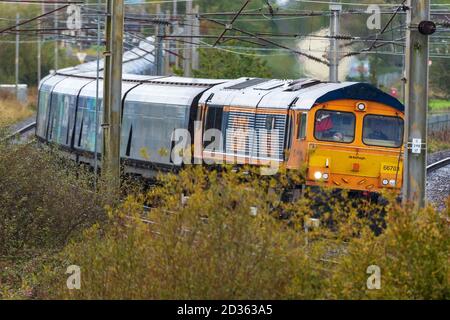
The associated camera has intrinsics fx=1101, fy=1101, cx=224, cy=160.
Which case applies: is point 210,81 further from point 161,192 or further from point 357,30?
point 357,30

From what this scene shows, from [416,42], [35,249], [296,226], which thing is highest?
[416,42]

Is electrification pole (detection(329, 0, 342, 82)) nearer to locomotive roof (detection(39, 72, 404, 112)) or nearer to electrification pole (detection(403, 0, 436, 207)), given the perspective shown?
locomotive roof (detection(39, 72, 404, 112))

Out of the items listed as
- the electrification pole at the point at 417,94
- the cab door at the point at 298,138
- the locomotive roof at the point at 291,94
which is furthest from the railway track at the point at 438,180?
the electrification pole at the point at 417,94

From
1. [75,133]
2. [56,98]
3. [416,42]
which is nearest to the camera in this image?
[416,42]

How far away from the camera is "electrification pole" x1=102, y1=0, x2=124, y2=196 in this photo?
67.4 feet

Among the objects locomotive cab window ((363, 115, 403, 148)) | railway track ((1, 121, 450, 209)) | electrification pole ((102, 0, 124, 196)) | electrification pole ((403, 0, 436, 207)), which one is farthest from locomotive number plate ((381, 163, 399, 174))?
electrification pole ((403, 0, 436, 207))

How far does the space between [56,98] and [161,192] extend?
22.5 meters

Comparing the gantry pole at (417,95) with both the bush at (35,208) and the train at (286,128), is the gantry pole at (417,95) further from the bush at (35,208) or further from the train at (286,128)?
the bush at (35,208)

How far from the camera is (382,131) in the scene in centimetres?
2114

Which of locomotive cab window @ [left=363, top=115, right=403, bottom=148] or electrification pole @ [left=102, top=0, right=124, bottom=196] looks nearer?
electrification pole @ [left=102, top=0, right=124, bottom=196]

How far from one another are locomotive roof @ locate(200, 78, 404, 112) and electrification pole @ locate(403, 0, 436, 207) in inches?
213

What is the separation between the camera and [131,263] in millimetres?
10586

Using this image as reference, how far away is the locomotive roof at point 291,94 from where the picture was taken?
2083 centimetres
